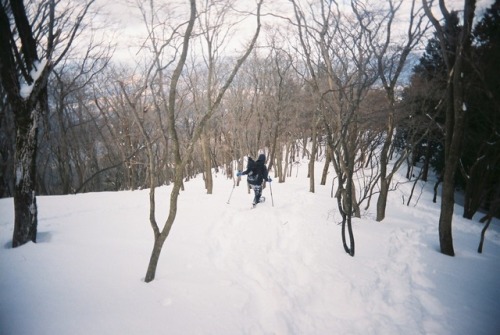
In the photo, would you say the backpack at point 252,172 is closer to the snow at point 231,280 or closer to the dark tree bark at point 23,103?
the snow at point 231,280

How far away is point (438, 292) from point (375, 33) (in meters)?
6.46

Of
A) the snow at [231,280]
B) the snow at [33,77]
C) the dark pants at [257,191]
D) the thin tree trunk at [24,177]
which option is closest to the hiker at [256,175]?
the dark pants at [257,191]

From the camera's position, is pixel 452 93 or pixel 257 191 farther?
pixel 257 191

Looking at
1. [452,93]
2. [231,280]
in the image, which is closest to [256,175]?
[231,280]

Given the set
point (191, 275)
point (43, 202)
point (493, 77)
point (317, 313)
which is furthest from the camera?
point (493, 77)

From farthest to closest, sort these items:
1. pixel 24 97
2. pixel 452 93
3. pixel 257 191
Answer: pixel 257 191 < pixel 452 93 < pixel 24 97

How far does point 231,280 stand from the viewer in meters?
4.38

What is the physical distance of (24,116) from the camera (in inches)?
173

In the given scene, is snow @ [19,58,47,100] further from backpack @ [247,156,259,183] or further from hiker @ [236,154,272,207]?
backpack @ [247,156,259,183]

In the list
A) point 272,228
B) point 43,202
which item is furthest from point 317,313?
point 43,202

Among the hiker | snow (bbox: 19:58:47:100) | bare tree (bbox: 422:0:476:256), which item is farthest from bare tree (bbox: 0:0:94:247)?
bare tree (bbox: 422:0:476:256)

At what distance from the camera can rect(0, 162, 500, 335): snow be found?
3223mm

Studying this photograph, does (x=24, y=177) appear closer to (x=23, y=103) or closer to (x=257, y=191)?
(x=23, y=103)

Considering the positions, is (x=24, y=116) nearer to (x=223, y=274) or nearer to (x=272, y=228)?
(x=223, y=274)
